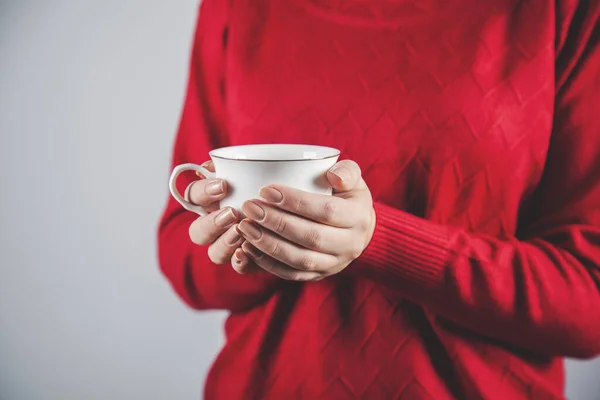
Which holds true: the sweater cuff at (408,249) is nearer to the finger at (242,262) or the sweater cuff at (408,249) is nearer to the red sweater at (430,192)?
the red sweater at (430,192)

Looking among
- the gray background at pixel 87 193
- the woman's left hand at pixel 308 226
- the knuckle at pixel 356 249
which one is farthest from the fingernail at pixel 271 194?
the gray background at pixel 87 193

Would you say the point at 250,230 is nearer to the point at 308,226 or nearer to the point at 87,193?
the point at 308,226

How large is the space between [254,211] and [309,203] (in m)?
0.05

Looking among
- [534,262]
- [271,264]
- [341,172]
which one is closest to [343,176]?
[341,172]

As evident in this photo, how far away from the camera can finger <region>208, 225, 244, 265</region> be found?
413 mm

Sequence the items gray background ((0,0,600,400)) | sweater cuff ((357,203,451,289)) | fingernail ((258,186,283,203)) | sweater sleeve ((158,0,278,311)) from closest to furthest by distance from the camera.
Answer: fingernail ((258,186,283,203)) < sweater cuff ((357,203,451,289)) < sweater sleeve ((158,0,278,311)) < gray background ((0,0,600,400))

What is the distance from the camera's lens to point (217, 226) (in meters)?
0.42

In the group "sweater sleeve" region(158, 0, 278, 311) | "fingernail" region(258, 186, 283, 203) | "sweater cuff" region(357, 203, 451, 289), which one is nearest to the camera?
"fingernail" region(258, 186, 283, 203)

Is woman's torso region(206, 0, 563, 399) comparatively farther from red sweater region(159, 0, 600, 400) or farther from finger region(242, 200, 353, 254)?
finger region(242, 200, 353, 254)

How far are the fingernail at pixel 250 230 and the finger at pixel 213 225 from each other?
0.07 ft

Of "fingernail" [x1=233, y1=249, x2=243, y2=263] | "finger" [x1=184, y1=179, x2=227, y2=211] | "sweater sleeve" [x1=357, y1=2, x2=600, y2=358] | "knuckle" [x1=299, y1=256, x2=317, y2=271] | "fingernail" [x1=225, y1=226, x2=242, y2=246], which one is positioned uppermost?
"finger" [x1=184, y1=179, x2=227, y2=211]

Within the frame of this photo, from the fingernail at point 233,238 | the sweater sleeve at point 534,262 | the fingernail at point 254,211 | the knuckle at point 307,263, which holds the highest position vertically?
the fingernail at point 254,211

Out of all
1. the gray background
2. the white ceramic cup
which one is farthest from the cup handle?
the gray background

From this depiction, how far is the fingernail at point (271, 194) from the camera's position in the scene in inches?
14.5
